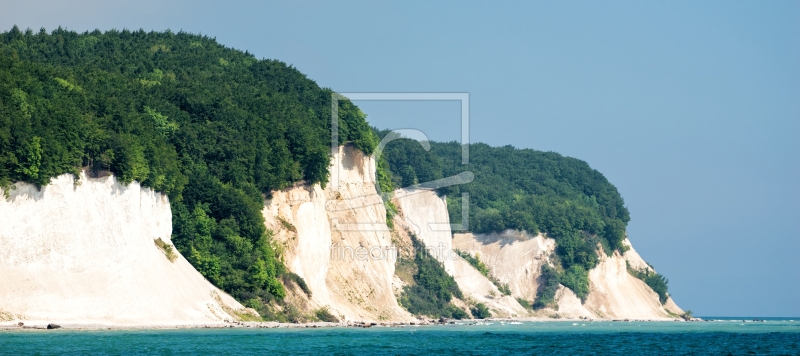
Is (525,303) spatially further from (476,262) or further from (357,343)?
(357,343)

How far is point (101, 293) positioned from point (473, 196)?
9879 cm

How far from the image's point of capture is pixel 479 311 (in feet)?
379

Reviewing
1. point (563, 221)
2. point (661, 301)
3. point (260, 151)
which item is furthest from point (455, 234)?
point (260, 151)

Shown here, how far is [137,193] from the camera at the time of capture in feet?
212

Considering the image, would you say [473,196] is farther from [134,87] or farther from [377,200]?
[134,87]

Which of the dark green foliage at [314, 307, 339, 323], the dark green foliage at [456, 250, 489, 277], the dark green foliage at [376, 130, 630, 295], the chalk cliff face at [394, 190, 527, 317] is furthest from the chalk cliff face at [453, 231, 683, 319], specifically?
the dark green foliage at [314, 307, 339, 323]

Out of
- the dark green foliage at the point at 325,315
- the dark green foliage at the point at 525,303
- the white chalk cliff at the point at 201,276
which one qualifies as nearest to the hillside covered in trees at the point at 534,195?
the white chalk cliff at the point at 201,276

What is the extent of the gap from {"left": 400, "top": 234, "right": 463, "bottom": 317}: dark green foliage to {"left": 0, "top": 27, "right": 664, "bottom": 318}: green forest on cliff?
7.96m

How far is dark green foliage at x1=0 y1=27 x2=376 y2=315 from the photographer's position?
6003cm

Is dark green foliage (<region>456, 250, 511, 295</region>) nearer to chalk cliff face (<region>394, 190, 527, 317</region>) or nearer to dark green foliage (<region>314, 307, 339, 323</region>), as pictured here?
chalk cliff face (<region>394, 190, 527, 317</region>)

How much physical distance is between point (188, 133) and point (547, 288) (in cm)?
6650

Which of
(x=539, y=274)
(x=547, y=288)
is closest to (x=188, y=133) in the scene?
(x=547, y=288)

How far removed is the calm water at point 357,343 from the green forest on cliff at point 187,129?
8.43 m

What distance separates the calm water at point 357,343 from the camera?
4784 cm
